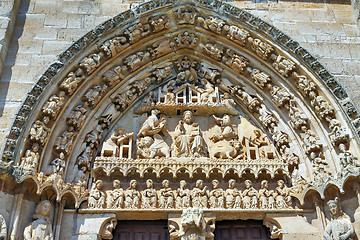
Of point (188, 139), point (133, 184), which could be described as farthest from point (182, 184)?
point (188, 139)

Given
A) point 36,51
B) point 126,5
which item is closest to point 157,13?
point 126,5

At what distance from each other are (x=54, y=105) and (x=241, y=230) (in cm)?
328

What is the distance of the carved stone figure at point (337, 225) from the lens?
6.07 m

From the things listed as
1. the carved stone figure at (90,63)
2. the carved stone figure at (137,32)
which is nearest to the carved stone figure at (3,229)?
the carved stone figure at (90,63)

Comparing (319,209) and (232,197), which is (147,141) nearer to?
(232,197)

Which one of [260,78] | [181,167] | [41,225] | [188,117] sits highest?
[260,78]

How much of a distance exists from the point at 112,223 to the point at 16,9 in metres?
3.90

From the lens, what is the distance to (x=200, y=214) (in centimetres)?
632

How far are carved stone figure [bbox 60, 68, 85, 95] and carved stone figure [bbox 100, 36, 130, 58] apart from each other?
1.76 feet

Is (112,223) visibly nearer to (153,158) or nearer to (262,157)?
(153,158)

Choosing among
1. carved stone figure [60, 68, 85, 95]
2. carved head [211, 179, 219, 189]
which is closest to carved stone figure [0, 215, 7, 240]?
carved stone figure [60, 68, 85, 95]

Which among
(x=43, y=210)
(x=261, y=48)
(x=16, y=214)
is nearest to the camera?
(x=16, y=214)

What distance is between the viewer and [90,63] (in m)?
7.31

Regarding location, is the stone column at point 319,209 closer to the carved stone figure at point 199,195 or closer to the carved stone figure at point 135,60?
the carved stone figure at point 199,195
